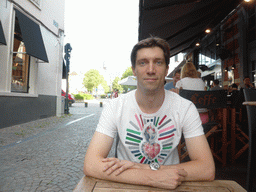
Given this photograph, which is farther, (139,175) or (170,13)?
(170,13)

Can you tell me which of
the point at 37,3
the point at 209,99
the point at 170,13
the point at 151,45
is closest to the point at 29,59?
the point at 37,3

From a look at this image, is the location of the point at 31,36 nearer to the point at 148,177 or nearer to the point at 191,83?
the point at 191,83

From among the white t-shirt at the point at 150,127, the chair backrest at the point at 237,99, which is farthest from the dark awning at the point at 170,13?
the white t-shirt at the point at 150,127

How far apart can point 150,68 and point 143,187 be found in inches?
31.9

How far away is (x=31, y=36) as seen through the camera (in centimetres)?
783

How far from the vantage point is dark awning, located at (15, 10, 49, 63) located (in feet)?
24.0

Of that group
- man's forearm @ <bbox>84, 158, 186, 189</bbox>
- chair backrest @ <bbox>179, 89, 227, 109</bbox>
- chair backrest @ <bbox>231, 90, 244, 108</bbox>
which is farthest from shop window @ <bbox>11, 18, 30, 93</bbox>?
man's forearm @ <bbox>84, 158, 186, 189</bbox>

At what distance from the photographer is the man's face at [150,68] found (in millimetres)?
1448

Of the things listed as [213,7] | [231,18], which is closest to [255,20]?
[231,18]

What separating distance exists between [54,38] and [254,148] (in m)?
11.3

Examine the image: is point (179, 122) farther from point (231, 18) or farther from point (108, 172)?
point (231, 18)

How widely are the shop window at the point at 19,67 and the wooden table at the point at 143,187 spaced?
314 inches

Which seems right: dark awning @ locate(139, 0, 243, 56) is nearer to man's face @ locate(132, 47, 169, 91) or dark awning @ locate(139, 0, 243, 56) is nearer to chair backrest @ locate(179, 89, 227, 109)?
chair backrest @ locate(179, 89, 227, 109)

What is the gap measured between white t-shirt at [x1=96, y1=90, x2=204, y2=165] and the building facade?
575 cm
